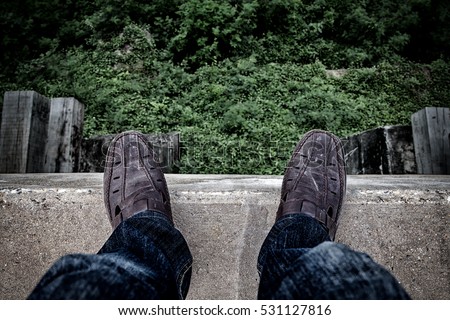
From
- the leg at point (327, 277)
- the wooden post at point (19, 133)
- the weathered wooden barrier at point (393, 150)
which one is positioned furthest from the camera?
the weathered wooden barrier at point (393, 150)

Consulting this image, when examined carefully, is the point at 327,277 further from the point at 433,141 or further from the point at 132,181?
the point at 433,141

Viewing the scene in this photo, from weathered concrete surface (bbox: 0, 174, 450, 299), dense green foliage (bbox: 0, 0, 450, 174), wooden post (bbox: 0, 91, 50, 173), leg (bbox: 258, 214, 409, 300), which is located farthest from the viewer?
dense green foliage (bbox: 0, 0, 450, 174)

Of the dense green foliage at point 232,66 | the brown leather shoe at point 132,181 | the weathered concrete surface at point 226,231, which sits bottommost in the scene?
the weathered concrete surface at point 226,231

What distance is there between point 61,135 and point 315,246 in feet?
6.40

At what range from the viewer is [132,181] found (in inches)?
60.2

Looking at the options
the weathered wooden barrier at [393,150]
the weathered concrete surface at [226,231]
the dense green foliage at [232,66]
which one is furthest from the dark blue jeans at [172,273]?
the dense green foliage at [232,66]

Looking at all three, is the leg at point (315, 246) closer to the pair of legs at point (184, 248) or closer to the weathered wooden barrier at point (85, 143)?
the pair of legs at point (184, 248)

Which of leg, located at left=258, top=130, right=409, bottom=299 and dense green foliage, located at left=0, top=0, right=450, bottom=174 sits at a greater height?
dense green foliage, located at left=0, top=0, right=450, bottom=174

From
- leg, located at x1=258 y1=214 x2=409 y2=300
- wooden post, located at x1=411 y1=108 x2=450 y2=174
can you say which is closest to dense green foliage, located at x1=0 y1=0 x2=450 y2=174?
wooden post, located at x1=411 y1=108 x2=450 y2=174

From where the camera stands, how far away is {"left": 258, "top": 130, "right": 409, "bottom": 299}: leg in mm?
738

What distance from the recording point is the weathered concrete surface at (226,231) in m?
1.29

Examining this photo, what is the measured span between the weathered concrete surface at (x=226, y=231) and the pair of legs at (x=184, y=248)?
0.29 ft

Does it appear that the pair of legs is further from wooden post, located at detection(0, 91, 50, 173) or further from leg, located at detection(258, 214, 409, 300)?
wooden post, located at detection(0, 91, 50, 173)
